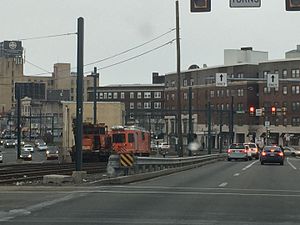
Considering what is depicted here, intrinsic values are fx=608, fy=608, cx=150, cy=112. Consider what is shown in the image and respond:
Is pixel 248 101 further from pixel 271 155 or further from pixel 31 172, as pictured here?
pixel 31 172

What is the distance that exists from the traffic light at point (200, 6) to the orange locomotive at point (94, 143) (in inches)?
1253

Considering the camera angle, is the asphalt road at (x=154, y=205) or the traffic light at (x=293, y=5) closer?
the asphalt road at (x=154, y=205)

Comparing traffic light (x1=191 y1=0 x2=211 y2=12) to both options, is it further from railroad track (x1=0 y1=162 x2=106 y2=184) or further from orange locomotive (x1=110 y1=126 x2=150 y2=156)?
orange locomotive (x1=110 y1=126 x2=150 y2=156)

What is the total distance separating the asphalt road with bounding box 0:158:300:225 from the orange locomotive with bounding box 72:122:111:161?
1065 inches

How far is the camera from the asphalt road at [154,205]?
1275 centimetres

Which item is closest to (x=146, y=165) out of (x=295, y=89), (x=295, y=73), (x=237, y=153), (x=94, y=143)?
(x=94, y=143)

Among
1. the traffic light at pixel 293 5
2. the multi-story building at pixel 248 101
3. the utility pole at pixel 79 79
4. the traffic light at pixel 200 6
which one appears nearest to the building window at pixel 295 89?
the multi-story building at pixel 248 101

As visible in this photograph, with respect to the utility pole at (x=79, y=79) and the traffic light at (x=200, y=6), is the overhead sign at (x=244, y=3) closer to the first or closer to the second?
the traffic light at (x=200, y=6)

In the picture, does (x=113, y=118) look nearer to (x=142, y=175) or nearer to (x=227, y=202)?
(x=142, y=175)

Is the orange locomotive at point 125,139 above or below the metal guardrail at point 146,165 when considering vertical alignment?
above

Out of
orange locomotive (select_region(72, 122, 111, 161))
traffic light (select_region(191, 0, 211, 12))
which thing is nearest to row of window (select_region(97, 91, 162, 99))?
orange locomotive (select_region(72, 122, 111, 161))

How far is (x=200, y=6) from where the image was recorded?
1864cm

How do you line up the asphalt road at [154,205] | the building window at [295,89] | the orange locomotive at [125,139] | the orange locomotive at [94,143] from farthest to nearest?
the building window at [295,89] < the orange locomotive at [125,139] < the orange locomotive at [94,143] < the asphalt road at [154,205]

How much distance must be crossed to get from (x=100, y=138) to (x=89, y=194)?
31.0 m
